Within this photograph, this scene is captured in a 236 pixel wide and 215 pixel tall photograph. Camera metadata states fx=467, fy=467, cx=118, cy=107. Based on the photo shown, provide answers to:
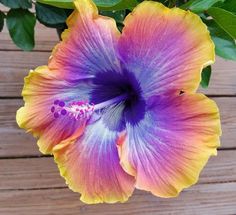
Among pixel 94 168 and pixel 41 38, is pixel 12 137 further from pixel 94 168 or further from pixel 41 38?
pixel 94 168

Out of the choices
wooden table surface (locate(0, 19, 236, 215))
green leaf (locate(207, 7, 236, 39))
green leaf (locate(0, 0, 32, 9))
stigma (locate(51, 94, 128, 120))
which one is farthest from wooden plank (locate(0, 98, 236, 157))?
green leaf (locate(207, 7, 236, 39))

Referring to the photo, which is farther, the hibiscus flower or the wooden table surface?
the wooden table surface

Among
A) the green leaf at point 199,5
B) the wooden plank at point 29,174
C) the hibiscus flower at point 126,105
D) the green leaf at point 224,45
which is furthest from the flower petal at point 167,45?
the wooden plank at point 29,174

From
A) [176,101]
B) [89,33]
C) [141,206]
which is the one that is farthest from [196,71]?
[141,206]

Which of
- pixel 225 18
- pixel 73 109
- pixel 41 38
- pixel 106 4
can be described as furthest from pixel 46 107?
pixel 41 38

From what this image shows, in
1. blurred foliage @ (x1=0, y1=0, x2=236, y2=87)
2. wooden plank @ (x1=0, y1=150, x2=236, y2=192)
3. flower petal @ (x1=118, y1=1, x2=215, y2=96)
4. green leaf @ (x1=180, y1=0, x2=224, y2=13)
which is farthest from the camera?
wooden plank @ (x1=0, y1=150, x2=236, y2=192)

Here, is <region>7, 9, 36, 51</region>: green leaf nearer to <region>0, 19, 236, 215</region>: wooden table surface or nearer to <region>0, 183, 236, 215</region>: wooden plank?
<region>0, 19, 236, 215</region>: wooden table surface

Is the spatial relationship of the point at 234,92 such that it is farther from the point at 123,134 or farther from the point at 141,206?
the point at 123,134
